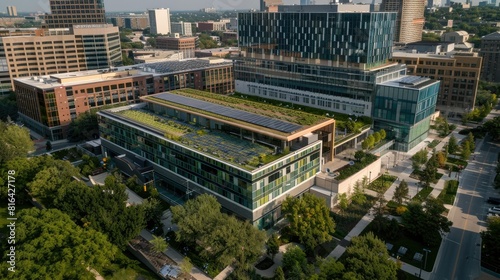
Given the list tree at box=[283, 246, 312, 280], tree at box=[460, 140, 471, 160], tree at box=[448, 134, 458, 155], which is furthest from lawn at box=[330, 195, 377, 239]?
tree at box=[448, 134, 458, 155]

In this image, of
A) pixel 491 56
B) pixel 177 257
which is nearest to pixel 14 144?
pixel 177 257

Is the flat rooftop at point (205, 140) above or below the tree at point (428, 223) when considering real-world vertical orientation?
above

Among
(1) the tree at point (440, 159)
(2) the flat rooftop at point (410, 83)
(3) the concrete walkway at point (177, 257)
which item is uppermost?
(2) the flat rooftop at point (410, 83)

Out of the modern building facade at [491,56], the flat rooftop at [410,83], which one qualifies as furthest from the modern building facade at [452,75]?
the modern building facade at [491,56]

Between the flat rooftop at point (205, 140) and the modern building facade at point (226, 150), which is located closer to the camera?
the modern building facade at point (226, 150)

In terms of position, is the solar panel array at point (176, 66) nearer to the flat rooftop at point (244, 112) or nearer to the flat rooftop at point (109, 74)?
the flat rooftop at point (109, 74)

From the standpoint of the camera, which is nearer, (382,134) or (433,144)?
(382,134)

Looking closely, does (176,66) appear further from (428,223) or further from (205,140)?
(428,223)
